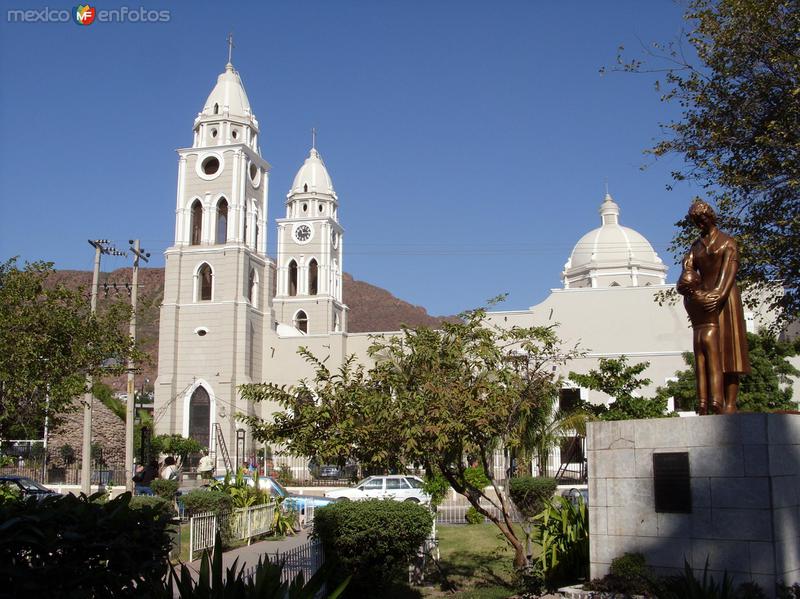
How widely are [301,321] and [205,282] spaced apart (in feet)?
38.2

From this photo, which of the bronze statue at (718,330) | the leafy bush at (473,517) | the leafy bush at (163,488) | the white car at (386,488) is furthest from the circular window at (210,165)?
the bronze statue at (718,330)

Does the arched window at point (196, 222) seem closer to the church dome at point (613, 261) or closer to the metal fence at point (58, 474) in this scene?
the metal fence at point (58, 474)

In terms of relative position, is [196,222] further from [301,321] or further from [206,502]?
[206,502]

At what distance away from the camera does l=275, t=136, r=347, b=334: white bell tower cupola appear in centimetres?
5669

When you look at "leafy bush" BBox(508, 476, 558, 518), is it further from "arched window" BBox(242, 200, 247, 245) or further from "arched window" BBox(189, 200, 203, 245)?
"arched window" BBox(189, 200, 203, 245)

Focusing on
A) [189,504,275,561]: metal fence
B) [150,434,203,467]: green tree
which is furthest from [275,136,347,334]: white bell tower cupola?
[189,504,275,561]: metal fence

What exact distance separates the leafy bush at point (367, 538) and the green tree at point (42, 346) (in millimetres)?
9757

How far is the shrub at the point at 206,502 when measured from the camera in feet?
47.5

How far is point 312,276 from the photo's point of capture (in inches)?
2311

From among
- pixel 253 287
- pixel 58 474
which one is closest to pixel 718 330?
pixel 58 474

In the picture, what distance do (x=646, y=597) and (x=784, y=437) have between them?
2065 mm

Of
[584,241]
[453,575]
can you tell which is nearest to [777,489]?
[453,575]

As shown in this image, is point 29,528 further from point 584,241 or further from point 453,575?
point 584,241

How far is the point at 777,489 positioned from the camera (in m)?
7.51
